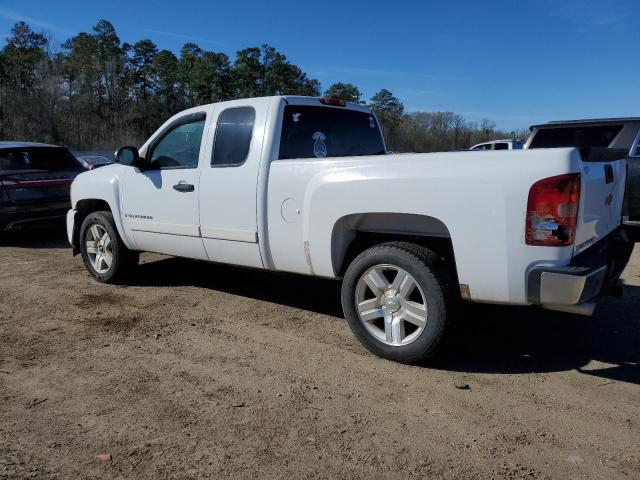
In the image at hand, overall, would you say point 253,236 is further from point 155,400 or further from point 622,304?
point 622,304

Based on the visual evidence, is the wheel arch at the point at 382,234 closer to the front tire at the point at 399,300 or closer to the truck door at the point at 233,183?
the front tire at the point at 399,300

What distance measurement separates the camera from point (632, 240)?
423cm

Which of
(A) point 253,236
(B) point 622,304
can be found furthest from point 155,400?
(B) point 622,304

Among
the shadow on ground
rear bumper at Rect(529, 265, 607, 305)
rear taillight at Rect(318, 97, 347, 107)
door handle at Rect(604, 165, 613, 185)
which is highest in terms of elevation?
rear taillight at Rect(318, 97, 347, 107)

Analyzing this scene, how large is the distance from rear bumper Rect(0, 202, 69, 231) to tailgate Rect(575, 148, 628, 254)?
8009mm

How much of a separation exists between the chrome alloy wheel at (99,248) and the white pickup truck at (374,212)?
1.25ft

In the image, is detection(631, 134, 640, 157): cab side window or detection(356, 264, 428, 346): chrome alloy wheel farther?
detection(631, 134, 640, 157): cab side window

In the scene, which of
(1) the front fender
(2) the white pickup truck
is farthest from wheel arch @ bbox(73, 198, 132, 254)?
(2) the white pickup truck

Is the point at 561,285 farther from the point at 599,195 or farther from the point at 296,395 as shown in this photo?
the point at 296,395

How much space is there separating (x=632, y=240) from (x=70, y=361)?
179 inches

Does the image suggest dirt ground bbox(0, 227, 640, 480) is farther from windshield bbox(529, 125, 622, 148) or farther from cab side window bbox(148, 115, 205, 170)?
windshield bbox(529, 125, 622, 148)

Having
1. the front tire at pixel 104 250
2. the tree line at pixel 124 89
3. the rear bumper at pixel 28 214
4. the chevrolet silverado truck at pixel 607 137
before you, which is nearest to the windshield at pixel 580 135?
the chevrolet silverado truck at pixel 607 137

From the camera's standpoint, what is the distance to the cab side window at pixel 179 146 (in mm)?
5164

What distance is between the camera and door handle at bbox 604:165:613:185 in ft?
11.8
